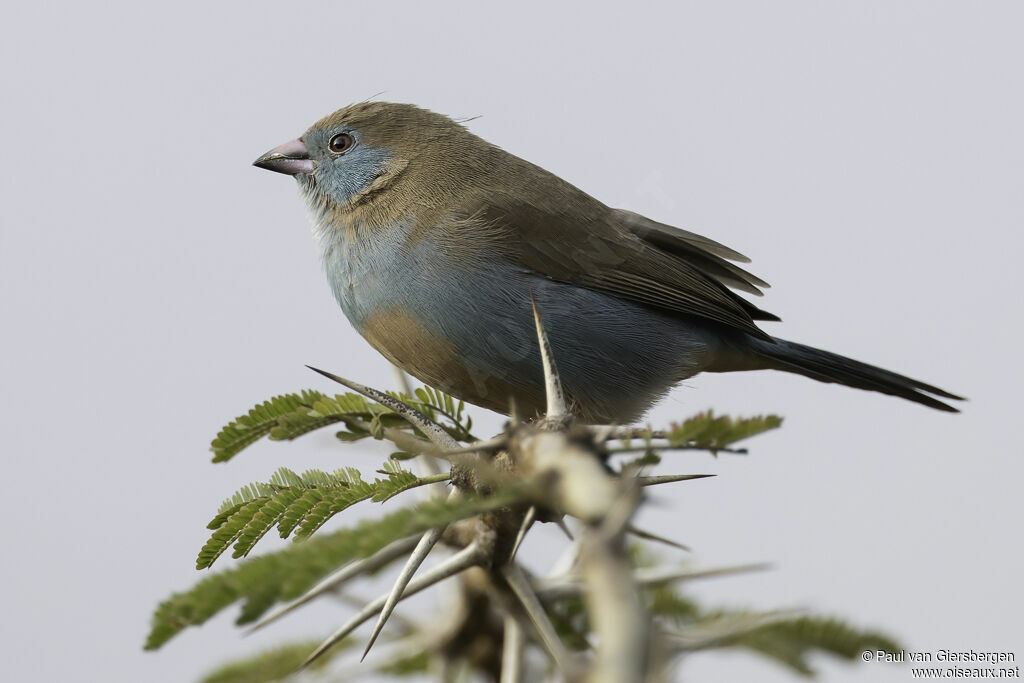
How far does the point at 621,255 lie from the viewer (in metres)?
4.50

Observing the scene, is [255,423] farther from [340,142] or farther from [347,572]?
[340,142]

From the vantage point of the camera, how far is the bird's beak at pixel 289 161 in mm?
4805

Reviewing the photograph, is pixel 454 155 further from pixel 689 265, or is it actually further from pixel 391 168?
pixel 689 265

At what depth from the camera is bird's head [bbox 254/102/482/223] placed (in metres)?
4.53

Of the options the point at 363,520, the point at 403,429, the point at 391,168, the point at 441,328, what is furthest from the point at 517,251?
the point at 363,520

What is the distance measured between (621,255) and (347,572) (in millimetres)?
2434

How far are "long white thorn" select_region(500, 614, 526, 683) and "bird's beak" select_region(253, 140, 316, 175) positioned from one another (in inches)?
113

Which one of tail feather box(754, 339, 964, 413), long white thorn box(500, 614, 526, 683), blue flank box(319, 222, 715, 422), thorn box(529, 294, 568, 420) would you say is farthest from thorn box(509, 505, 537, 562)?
tail feather box(754, 339, 964, 413)

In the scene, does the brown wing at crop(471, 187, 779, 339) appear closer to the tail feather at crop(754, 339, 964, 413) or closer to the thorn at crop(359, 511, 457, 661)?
the tail feather at crop(754, 339, 964, 413)

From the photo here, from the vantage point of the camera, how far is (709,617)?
2.87 meters

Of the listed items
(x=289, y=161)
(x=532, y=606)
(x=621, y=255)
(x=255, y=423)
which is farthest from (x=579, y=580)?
(x=289, y=161)

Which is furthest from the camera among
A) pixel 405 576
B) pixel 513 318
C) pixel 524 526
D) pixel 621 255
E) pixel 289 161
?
pixel 289 161

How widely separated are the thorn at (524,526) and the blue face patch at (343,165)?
2453mm

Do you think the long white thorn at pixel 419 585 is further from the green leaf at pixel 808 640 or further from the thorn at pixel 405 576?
the green leaf at pixel 808 640
